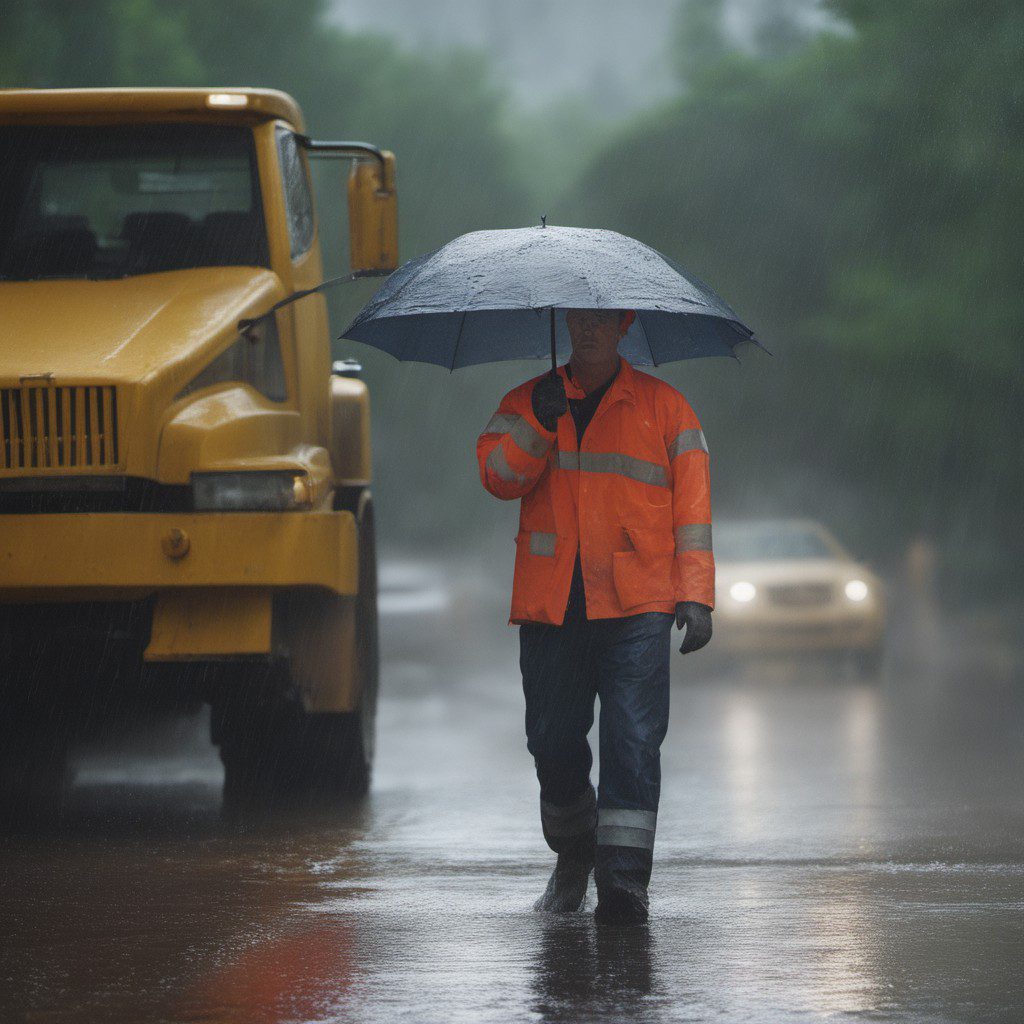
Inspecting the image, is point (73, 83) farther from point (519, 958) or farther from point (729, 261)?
point (519, 958)

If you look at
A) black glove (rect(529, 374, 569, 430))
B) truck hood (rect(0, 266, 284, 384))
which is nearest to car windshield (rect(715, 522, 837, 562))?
truck hood (rect(0, 266, 284, 384))

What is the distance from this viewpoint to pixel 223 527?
309 inches

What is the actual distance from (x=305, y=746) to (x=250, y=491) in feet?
7.12

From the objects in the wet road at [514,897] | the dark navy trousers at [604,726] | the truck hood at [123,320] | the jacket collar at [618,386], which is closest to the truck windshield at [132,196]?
the truck hood at [123,320]

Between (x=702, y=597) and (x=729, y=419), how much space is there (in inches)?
1377

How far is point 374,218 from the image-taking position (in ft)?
31.7

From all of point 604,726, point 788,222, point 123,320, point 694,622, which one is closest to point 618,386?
point 694,622

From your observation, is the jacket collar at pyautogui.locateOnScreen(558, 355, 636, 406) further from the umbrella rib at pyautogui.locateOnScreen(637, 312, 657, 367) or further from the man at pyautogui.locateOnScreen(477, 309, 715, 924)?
the umbrella rib at pyautogui.locateOnScreen(637, 312, 657, 367)

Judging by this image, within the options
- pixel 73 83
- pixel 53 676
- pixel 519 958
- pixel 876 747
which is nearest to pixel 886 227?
pixel 73 83

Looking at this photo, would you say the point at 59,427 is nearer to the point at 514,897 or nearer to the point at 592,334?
the point at 592,334

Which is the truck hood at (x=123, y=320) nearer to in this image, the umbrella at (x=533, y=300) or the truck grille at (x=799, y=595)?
the umbrella at (x=533, y=300)

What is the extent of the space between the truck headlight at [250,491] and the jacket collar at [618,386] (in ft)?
5.37

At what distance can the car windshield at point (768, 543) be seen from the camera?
19.1 meters

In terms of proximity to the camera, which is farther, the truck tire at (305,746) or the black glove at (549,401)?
the truck tire at (305,746)
